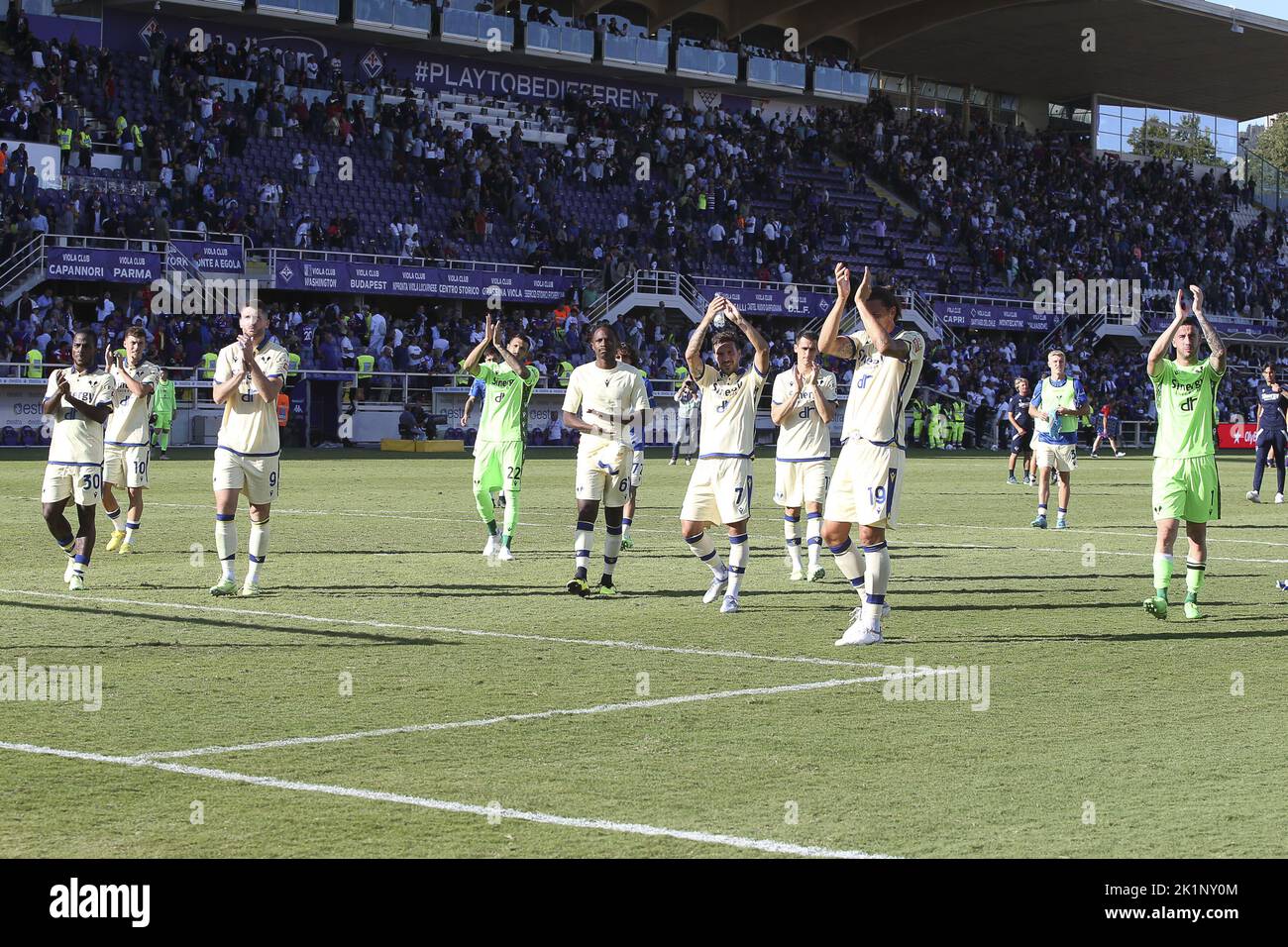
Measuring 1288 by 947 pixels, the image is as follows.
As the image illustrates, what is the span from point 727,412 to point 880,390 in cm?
242

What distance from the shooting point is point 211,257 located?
44500mm

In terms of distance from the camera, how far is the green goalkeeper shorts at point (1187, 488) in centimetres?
1358

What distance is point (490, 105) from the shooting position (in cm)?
5797

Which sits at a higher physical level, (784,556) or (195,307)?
(195,307)

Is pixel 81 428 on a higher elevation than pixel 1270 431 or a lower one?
higher

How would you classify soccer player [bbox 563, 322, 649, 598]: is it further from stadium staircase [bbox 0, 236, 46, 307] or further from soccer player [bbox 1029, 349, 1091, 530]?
stadium staircase [bbox 0, 236, 46, 307]

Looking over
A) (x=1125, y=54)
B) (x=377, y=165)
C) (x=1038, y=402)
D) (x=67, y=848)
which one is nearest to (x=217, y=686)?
(x=67, y=848)

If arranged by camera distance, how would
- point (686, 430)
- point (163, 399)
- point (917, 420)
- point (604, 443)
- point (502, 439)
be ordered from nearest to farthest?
1. point (604, 443)
2. point (502, 439)
3. point (163, 399)
4. point (686, 430)
5. point (917, 420)

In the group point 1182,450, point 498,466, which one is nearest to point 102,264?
point 498,466

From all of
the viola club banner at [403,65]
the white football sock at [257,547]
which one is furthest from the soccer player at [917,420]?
the white football sock at [257,547]

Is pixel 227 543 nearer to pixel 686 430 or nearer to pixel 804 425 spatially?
pixel 804 425

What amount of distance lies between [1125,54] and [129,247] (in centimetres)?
4511

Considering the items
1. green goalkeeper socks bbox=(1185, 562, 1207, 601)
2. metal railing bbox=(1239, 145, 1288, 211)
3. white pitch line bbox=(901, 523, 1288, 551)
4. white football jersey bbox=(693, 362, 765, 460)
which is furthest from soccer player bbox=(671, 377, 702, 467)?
metal railing bbox=(1239, 145, 1288, 211)
